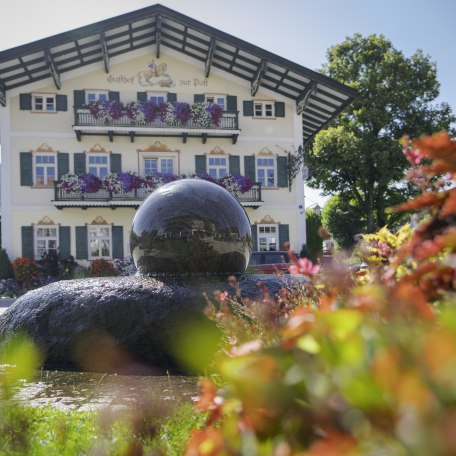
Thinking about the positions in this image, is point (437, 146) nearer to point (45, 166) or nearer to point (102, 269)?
point (102, 269)

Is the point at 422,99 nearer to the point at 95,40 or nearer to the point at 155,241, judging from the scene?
the point at 95,40

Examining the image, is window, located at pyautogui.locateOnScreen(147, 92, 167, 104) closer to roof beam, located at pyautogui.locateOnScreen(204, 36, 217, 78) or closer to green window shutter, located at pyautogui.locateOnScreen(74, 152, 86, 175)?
roof beam, located at pyautogui.locateOnScreen(204, 36, 217, 78)

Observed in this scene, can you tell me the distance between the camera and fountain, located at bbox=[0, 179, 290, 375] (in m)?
5.53

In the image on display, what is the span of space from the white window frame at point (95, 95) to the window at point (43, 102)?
4.80 ft

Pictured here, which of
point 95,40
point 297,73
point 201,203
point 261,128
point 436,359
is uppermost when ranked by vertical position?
point 95,40

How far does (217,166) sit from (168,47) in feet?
19.9

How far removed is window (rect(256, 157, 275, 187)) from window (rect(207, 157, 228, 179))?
1616mm

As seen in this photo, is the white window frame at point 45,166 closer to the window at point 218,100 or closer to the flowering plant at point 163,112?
the flowering plant at point 163,112

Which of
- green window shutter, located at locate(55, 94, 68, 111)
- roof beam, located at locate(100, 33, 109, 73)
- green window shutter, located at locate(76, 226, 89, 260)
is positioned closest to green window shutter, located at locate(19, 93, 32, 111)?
green window shutter, located at locate(55, 94, 68, 111)

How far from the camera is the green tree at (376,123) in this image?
3191cm

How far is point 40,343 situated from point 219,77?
72.9 ft

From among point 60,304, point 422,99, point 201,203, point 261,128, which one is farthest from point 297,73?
point 60,304

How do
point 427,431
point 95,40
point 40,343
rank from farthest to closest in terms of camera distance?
point 95,40 < point 40,343 < point 427,431

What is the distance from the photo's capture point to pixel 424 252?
111 cm
